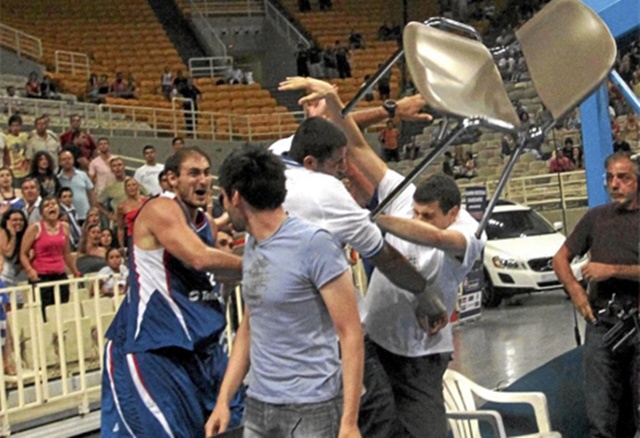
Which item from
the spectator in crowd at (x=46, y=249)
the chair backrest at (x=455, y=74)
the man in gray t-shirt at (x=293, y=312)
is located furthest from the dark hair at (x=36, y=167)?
the man in gray t-shirt at (x=293, y=312)

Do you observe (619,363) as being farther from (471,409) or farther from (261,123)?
(261,123)

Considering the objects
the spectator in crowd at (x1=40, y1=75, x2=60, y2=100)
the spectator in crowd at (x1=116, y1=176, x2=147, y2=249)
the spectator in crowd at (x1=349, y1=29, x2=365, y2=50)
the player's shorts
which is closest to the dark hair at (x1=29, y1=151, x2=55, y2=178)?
the spectator in crowd at (x1=116, y1=176, x2=147, y2=249)

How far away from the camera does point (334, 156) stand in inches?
145

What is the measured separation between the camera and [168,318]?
172 inches

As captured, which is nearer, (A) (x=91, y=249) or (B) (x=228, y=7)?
(A) (x=91, y=249)

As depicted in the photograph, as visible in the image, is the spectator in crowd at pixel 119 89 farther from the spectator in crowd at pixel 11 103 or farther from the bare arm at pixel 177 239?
the bare arm at pixel 177 239

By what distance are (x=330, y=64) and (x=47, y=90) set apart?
791cm

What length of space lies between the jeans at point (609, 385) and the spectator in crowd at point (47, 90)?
50.5 ft

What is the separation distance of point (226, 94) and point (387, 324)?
20489 mm

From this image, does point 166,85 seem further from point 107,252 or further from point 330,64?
point 107,252

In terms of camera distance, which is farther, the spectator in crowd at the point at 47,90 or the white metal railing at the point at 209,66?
the white metal railing at the point at 209,66

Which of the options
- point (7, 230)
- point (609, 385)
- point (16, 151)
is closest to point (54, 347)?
point (7, 230)

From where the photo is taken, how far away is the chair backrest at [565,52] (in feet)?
11.5

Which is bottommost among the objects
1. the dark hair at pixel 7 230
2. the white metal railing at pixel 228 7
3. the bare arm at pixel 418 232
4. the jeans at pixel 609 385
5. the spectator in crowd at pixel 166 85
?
the jeans at pixel 609 385
